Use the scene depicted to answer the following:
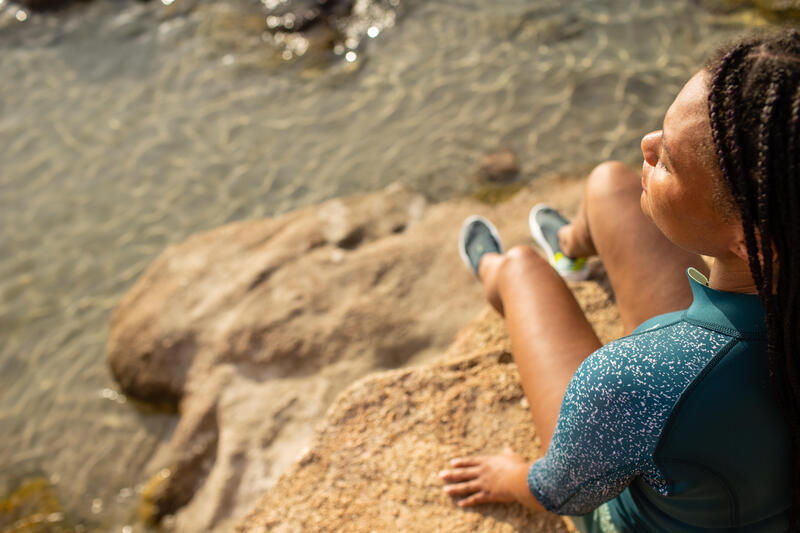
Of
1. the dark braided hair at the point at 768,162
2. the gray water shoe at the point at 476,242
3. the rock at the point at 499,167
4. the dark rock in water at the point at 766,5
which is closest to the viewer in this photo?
the dark braided hair at the point at 768,162

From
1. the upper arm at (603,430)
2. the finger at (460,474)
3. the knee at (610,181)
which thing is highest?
the upper arm at (603,430)

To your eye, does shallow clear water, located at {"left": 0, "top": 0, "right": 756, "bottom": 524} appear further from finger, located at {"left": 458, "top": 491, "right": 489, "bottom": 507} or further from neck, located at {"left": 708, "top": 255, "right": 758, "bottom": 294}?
neck, located at {"left": 708, "top": 255, "right": 758, "bottom": 294}

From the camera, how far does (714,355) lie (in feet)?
3.82

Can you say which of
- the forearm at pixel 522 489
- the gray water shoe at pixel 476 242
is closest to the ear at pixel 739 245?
the forearm at pixel 522 489

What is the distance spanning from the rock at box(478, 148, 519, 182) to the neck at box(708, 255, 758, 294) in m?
3.97

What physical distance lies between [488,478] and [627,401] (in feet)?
3.30

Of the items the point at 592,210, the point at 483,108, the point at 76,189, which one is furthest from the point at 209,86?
the point at 592,210

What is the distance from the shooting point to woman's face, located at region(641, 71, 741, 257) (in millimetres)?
1092

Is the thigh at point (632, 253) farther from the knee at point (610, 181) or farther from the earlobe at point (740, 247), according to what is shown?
the earlobe at point (740, 247)

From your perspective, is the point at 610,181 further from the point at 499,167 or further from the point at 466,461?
the point at 499,167

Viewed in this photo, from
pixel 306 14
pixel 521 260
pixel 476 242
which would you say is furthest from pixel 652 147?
pixel 306 14

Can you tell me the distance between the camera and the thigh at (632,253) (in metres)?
2.01

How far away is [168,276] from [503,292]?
9.32ft

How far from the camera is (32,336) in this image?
4.82 meters
